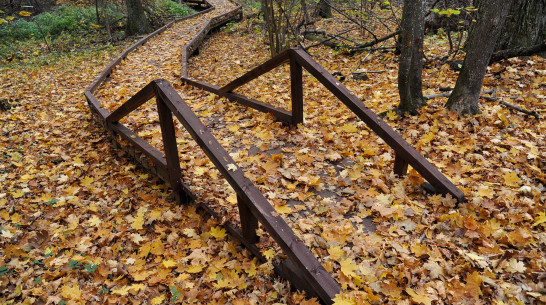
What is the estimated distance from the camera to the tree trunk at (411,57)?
435cm

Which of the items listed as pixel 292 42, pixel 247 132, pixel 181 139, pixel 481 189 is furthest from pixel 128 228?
pixel 292 42

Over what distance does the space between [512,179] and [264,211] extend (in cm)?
248

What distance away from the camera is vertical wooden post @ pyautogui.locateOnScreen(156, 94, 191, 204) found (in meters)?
3.25

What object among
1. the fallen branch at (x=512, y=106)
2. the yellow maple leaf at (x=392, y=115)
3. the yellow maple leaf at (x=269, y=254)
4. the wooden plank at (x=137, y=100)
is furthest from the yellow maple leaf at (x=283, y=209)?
the fallen branch at (x=512, y=106)

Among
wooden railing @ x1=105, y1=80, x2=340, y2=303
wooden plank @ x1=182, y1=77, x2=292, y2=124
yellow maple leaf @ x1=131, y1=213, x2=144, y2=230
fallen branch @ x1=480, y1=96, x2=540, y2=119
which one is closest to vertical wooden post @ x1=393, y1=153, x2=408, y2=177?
wooden railing @ x1=105, y1=80, x2=340, y2=303

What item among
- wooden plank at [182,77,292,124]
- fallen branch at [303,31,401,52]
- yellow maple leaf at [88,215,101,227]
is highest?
fallen branch at [303,31,401,52]

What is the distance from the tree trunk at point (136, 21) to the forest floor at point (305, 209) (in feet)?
34.2

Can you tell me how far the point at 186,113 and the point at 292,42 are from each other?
26.4 feet

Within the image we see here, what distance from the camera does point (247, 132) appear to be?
15.7ft

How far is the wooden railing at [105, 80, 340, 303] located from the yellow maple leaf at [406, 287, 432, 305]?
21.2 inches

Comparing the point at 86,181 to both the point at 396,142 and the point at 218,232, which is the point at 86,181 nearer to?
the point at 218,232

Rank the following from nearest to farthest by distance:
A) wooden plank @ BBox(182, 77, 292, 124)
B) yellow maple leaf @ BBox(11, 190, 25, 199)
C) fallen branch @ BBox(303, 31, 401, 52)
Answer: yellow maple leaf @ BBox(11, 190, 25, 199), wooden plank @ BBox(182, 77, 292, 124), fallen branch @ BBox(303, 31, 401, 52)

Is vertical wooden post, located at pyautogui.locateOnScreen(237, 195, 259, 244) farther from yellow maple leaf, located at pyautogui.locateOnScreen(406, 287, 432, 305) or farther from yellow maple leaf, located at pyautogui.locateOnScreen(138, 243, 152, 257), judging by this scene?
yellow maple leaf, located at pyautogui.locateOnScreen(406, 287, 432, 305)

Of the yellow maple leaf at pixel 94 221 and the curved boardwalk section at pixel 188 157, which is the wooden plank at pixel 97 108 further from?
the yellow maple leaf at pixel 94 221
